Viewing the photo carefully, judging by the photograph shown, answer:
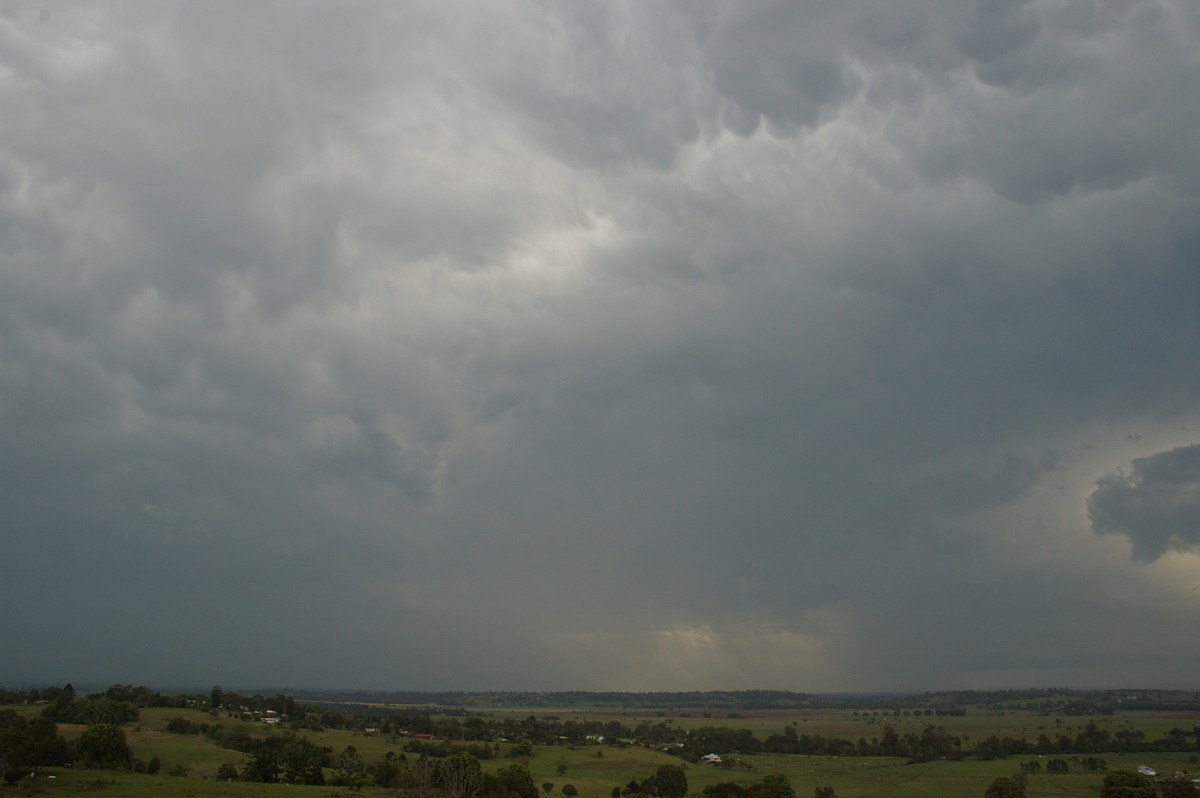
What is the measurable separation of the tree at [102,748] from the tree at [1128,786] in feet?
Answer: 390

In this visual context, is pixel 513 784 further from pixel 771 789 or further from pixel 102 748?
pixel 102 748

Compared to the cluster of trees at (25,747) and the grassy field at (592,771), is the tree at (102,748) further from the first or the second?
the grassy field at (592,771)

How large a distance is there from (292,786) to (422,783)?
15.2 m

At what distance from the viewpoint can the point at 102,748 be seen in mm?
88000

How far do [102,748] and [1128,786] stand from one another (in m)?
122

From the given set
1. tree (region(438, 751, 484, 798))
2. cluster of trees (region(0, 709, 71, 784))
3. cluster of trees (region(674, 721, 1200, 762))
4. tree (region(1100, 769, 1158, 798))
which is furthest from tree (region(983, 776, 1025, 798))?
cluster of trees (region(0, 709, 71, 784))

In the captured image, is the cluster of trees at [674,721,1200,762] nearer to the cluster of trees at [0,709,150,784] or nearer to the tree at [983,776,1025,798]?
the tree at [983,776,1025,798]

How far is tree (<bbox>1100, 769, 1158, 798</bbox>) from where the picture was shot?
81500 millimetres

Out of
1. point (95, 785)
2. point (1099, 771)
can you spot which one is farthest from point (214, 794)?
point (1099, 771)

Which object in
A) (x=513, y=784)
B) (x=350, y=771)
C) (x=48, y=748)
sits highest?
(x=48, y=748)

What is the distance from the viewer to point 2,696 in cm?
14988

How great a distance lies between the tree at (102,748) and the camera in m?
86.6

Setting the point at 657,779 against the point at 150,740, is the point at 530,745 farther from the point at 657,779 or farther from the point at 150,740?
the point at 150,740

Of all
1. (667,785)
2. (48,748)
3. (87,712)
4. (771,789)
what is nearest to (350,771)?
(48,748)
